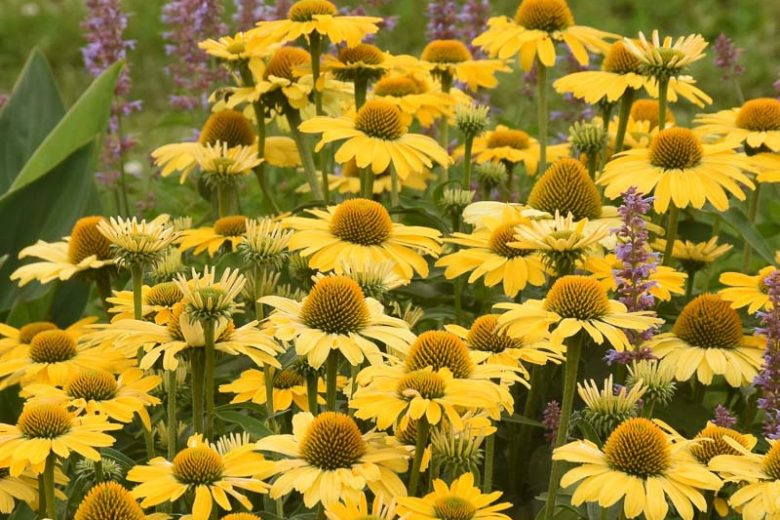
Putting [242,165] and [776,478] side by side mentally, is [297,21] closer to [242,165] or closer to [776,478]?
[242,165]

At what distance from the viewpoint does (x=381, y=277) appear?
2.10 metres

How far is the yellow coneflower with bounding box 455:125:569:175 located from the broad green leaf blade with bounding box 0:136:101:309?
38.8 inches

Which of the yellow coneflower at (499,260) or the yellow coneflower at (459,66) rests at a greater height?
the yellow coneflower at (459,66)

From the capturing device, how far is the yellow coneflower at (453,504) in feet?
5.43

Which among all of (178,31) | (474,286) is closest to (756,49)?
(178,31)

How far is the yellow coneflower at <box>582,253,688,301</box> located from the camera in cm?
229

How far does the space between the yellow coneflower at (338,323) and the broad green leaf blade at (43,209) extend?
1455 mm

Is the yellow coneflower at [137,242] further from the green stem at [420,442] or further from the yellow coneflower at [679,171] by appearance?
the yellow coneflower at [679,171]

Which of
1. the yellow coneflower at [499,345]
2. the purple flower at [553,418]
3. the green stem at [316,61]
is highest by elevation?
the green stem at [316,61]

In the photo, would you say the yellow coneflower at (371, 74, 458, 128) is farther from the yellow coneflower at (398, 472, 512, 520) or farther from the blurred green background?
the blurred green background

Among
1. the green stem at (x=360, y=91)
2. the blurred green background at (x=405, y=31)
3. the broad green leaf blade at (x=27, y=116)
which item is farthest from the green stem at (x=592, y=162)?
the blurred green background at (x=405, y=31)

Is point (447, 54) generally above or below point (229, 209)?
above

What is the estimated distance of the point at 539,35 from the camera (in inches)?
115

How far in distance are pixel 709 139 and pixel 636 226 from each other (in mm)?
1120
